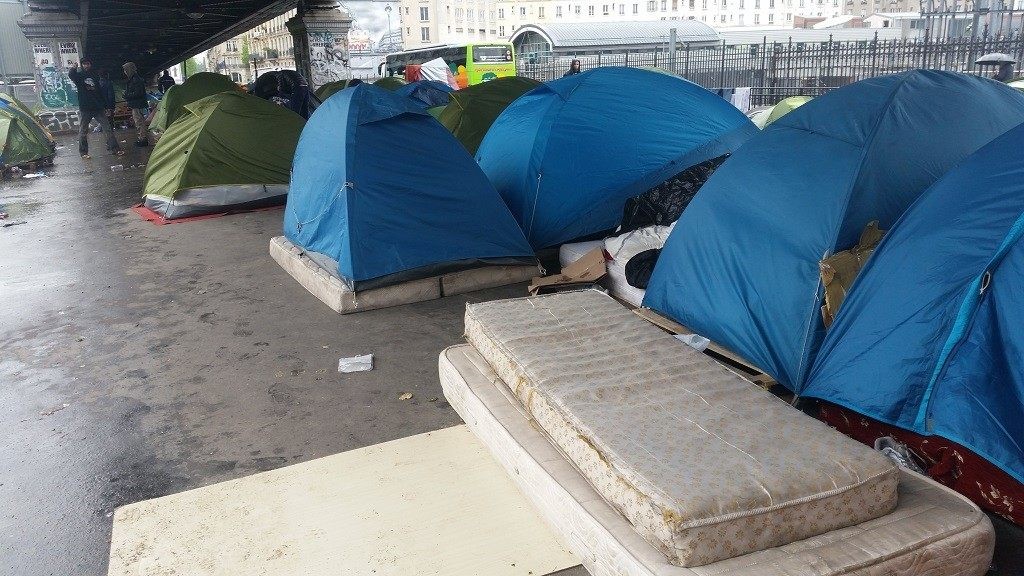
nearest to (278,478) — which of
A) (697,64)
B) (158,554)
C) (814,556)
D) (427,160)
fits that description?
(158,554)

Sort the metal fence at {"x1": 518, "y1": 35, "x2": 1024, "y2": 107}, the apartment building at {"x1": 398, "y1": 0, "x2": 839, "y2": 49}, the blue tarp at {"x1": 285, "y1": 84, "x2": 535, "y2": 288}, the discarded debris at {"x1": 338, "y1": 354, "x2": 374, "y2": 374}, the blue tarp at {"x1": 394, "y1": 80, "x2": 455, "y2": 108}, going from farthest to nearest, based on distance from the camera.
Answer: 1. the apartment building at {"x1": 398, "y1": 0, "x2": 839, "y2": 49}
2. the metal fence at {"x1": 518, "y1": 35, "x2": 1024, "y2": 107}
3. the blue tarp at {"x1": 394, "y1": 80, "x2": 455, "y2": 108}
4. the blue tarp at {"x1": 285, "y1": 84, "x2": 535, "y2": 288}
5. the discarded debris at {"x1": 338, "y1": 354, "x2": 374, "y2": 374}

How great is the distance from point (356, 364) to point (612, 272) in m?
2.20

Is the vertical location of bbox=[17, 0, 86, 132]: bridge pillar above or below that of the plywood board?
above

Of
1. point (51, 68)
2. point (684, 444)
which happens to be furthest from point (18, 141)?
point (684, 444)

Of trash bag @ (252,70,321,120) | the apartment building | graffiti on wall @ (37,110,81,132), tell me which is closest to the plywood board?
trash bag @ (252,70,321,120)

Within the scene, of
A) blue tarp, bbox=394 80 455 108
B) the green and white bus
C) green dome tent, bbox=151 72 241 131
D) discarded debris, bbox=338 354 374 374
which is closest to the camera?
discarded debris, bbox=338 354 374 374

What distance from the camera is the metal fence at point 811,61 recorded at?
14.2m

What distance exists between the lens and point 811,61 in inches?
629

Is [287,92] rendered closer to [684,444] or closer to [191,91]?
[191,91]

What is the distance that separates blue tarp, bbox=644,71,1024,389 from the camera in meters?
3.81

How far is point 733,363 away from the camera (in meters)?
4.22

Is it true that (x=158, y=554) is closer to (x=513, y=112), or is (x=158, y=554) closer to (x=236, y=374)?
(x=236, y=374)

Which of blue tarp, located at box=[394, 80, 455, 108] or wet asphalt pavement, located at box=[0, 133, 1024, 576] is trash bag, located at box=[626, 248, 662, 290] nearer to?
wet asphalt pavement, located at box=[0, 133, 1024, 576]

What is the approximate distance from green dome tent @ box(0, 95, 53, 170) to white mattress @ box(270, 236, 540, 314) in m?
10.9
